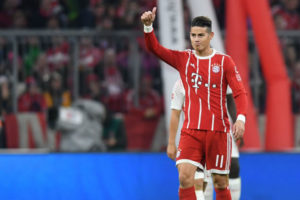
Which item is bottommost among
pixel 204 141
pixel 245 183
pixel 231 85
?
pixel 245 183

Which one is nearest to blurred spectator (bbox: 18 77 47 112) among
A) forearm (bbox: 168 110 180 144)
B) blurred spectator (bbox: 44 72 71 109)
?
blurred spectator (bbox: 44 72 71 109)

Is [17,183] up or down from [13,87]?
down

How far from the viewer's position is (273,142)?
9344 millimetres

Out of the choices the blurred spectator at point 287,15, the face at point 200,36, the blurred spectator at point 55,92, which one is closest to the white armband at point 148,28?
the face at point 200,36

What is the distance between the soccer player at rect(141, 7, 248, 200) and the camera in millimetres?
5770

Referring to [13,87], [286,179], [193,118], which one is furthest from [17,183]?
[13,87]

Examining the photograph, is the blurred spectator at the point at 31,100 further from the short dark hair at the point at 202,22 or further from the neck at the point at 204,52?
the short dark hair at the point at 202,22

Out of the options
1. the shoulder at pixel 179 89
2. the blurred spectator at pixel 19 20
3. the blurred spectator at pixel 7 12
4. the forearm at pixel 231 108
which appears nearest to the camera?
the shoulder at pixel 179 89

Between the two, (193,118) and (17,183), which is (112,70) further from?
(193,118)

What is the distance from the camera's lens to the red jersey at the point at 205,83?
229 inches

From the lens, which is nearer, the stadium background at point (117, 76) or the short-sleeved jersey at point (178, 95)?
the short-sleeved jersey at point (178, 95)

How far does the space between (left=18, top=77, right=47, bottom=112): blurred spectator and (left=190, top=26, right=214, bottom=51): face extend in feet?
17.1

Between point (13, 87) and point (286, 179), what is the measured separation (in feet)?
16.4

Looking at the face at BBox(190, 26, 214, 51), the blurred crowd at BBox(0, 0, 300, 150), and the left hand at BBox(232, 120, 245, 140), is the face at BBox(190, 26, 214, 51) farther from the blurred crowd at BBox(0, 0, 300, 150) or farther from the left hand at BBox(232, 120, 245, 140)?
the blurred crowd at BBox(0, 0, 300, 150)
